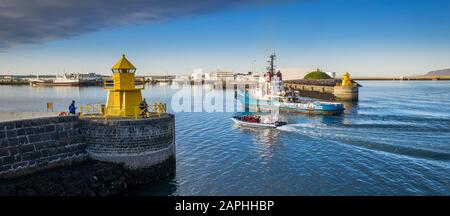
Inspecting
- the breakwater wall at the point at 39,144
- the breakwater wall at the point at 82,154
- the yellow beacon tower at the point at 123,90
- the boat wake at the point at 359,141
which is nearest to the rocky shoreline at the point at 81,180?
the breakwater wall at the point at 82,154

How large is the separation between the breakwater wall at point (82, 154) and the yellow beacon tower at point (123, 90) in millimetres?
2514

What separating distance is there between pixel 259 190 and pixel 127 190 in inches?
318

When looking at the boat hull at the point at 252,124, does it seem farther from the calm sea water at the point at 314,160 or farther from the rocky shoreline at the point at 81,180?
the rocky shoreline at the point at 81,180

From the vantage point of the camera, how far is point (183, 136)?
38.3 meters

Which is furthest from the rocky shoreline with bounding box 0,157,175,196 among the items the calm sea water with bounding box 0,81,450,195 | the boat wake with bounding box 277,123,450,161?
the boat wake with bounding box 277,123,450,161

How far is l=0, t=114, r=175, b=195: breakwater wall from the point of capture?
16656 mm

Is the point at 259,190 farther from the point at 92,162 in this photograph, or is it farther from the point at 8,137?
the point at 8,137

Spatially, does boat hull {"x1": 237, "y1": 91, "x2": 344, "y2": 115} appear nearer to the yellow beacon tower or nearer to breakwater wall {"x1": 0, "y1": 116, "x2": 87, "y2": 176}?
the yellow beacon tower

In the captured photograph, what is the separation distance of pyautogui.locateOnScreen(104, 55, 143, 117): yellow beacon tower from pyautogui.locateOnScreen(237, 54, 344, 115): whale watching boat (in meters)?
40.1

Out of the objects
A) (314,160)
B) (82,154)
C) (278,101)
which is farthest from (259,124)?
(82,154)

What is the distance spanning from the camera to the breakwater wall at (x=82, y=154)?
16656 millimetres

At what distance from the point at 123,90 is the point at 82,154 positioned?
496 cm

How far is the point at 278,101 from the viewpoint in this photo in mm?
63656
